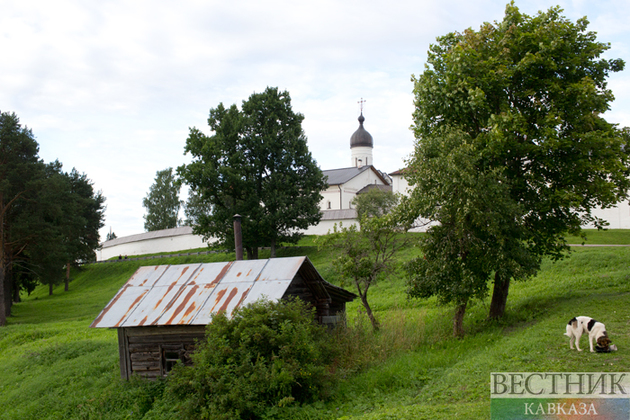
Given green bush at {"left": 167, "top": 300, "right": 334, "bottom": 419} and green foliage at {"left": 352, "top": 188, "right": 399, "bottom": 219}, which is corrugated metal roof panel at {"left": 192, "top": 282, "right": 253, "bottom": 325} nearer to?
green bush at {"left": 167, "top": 300, "right": 334, "bottom": 419}

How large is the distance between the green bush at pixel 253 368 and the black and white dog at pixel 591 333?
5693 mm

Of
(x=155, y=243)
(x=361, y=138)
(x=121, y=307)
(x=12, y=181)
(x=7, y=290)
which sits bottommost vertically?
(x=7, y=290)

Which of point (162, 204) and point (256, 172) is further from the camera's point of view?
point (162, 204)

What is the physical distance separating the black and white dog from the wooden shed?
23.3ft

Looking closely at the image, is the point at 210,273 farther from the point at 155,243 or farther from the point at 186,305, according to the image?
the point at 155,243

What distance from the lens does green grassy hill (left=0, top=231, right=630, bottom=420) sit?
10.5 meters

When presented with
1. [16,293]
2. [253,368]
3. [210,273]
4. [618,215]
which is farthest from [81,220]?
[618,215]

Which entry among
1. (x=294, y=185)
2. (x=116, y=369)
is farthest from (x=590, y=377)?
(x=294, y=185)

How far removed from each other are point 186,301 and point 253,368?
172 inches

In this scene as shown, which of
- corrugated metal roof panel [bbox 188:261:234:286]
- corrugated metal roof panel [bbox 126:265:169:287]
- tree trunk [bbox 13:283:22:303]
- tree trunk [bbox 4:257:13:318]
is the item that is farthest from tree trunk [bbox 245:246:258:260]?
corrugated metal roof panel [bbox 188:261:234:286]

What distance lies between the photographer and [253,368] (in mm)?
11102

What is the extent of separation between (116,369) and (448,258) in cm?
1164

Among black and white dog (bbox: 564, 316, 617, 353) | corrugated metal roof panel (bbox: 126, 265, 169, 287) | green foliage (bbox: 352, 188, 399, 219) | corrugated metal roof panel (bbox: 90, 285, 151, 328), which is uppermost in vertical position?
green foliage (bbox: 352, 188, 399, 219)

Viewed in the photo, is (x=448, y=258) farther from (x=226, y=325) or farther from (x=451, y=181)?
(x=226, y=325)
